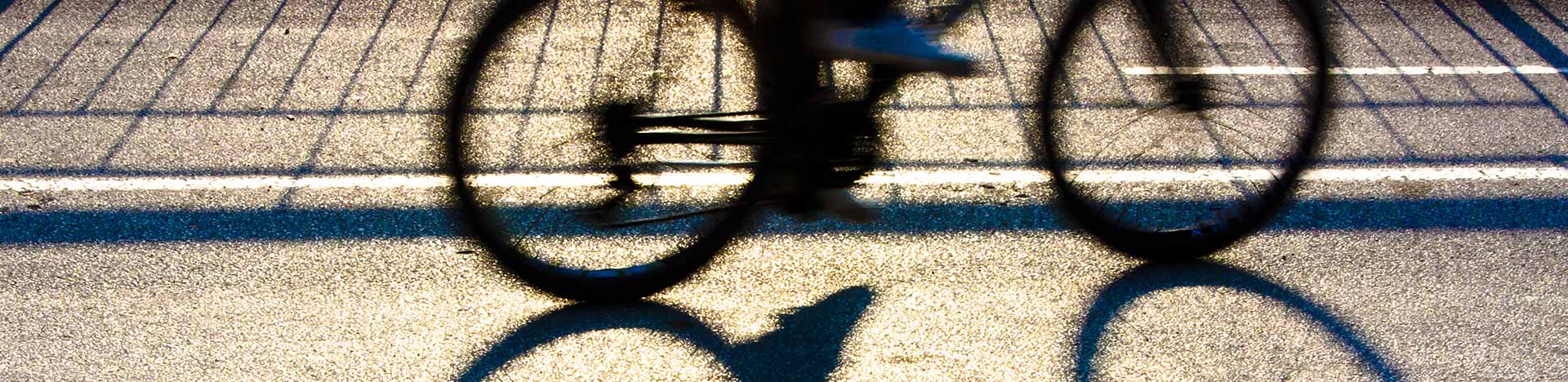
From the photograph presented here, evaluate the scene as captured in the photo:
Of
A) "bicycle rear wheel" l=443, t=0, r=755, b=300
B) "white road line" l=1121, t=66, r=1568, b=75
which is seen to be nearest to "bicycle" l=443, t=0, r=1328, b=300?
"bicycle rear wheel" l=443, t=0, r=755, b=300

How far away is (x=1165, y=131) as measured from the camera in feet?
13.6

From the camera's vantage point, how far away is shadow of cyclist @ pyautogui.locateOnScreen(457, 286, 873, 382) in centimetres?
341

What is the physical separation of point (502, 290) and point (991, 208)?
1.58 metres

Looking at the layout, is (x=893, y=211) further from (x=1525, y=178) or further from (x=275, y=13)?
(x=275, y=13)

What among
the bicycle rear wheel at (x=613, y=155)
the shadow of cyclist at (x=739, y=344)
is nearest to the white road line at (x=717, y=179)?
the bicycle rear wheel at (x=613, y=155)

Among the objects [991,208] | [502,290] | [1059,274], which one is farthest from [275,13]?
[1059,274]

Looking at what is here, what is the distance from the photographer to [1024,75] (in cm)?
554

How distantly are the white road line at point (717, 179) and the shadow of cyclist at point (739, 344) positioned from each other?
2.21ft

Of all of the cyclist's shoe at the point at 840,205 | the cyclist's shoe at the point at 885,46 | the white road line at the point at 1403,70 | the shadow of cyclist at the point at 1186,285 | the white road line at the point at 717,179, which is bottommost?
the white road line at the point at 1403,70

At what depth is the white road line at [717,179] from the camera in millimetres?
4406

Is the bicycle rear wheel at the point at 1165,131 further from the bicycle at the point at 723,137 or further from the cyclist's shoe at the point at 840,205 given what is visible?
the cyclist's shoe at the point at 840,205

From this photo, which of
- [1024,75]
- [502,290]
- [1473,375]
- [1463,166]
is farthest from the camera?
[1024,75]

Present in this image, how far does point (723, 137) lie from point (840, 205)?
39 cm

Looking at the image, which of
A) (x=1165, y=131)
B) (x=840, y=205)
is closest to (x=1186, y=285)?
(x=1165, y=131)
